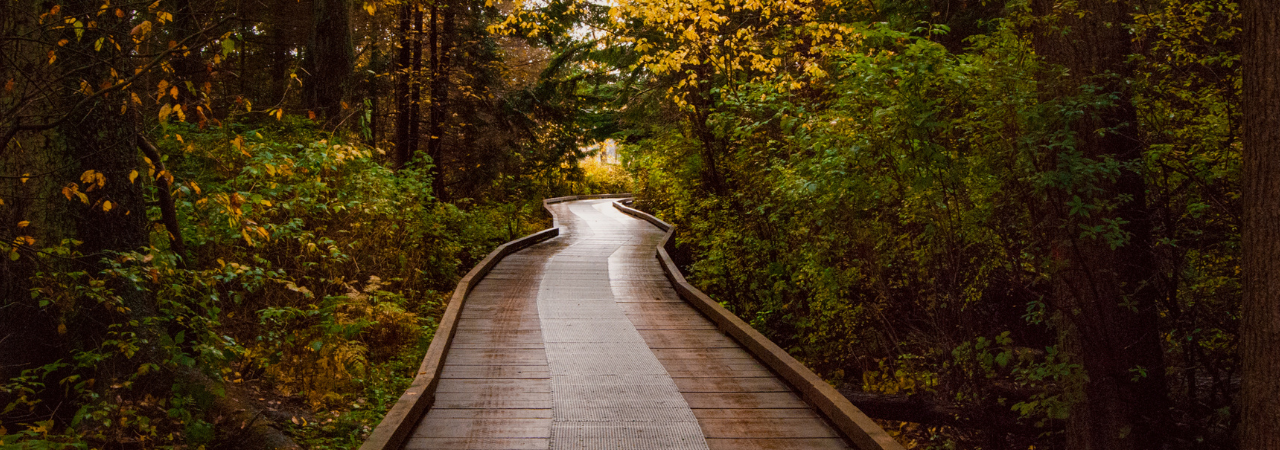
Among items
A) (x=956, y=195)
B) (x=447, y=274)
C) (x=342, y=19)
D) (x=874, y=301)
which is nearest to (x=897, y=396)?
(x=874, y=301)

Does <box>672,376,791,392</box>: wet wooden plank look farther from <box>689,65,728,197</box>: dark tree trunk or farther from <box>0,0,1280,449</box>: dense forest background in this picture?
<box>689,65,728,197</box>: dark tree trunk

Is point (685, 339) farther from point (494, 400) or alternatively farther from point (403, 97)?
point (403, 97)

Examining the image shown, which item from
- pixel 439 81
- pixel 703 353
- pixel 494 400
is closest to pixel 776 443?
pixel 494 400

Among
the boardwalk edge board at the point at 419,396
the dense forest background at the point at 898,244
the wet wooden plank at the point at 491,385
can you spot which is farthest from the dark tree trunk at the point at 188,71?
the wet wooden plank at the point at 491,385

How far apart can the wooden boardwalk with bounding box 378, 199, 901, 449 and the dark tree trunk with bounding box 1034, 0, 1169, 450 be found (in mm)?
2274

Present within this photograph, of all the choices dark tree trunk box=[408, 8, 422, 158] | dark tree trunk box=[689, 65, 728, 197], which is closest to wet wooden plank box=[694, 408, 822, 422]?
dark tree trunk box=[689, 65, 728, 197]

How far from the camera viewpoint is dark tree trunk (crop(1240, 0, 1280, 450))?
3836mm

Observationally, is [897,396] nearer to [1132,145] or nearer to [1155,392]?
[1155,392]

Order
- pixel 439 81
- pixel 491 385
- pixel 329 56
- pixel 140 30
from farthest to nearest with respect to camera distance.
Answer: pixel 439 81 < pixel 329 56 < pixel 491 385 < pixel 140 30

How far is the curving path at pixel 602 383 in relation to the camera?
4812 millimetres

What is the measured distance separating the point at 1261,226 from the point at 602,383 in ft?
14.8

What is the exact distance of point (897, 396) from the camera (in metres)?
7.26

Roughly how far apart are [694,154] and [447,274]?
678 cm

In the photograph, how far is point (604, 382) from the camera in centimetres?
599
